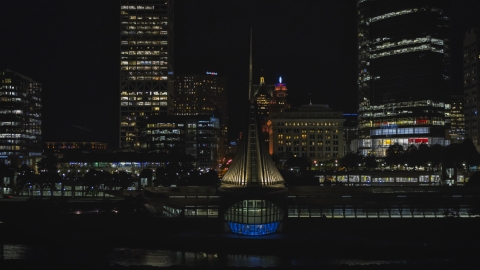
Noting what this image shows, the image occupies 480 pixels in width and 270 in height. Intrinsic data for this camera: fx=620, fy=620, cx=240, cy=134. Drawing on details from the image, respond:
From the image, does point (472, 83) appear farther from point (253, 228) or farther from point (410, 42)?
point (253, 228)

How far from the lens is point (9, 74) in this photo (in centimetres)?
18788

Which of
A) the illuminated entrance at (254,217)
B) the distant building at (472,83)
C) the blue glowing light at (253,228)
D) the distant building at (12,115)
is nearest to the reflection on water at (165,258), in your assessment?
the blue glowing light at (253,228)

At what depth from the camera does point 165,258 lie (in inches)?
2800

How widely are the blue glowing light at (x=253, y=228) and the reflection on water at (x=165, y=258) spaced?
6.47 meters

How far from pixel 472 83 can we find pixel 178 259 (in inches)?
5138

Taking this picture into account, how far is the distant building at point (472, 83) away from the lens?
565 ft

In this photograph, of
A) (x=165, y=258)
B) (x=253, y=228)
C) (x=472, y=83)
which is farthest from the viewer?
(x=472, y=83)

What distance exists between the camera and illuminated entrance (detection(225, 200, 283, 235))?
7919 cm

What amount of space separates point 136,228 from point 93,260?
1487 cm

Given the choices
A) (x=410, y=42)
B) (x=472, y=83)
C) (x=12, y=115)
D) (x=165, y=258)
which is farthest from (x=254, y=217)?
(x=12, y=115)

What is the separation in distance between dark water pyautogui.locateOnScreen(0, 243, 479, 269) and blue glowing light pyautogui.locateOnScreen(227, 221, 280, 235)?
6.18 metres

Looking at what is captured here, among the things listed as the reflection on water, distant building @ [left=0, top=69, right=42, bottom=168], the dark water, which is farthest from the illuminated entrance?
distant building @ [left=0, top=69, right=42, bottom=168]

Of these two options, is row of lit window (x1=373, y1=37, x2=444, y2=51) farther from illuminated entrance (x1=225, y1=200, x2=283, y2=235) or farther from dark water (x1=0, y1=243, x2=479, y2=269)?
dark water (x1=0, y1=243, x2=479, y2=269)

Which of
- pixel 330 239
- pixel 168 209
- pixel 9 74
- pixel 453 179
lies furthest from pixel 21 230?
pixel 9 74
